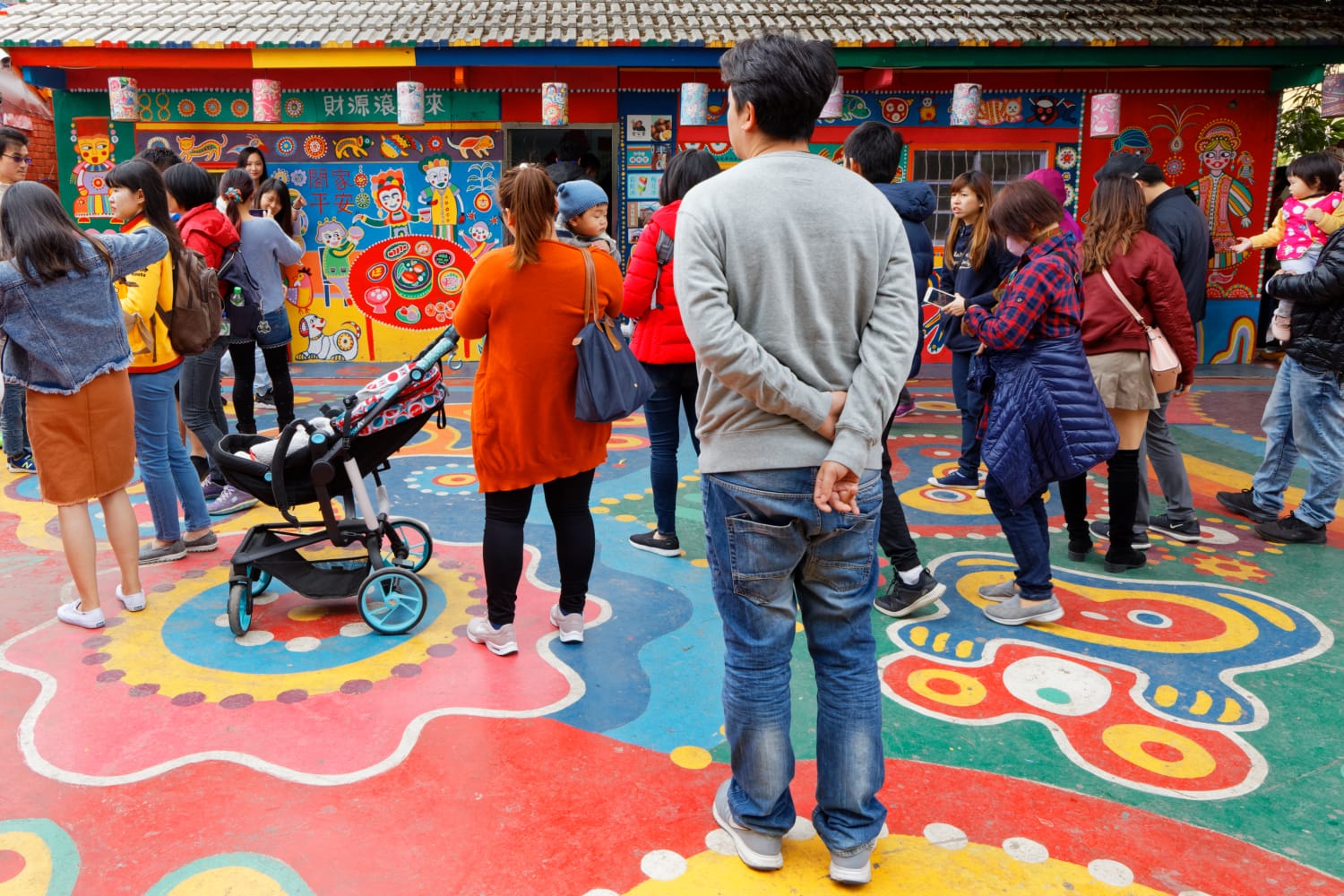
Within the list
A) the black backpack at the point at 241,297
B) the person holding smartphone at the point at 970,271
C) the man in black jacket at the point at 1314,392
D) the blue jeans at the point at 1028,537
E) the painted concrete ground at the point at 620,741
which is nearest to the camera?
the painted concrete ground at the point at 620,741

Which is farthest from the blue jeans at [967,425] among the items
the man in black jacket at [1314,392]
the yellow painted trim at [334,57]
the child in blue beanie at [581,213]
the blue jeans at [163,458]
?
the yellow painted trim at [334,57]

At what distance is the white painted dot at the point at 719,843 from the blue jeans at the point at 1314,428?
3.82 metres

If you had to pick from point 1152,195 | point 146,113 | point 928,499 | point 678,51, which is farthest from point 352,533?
point 146,113

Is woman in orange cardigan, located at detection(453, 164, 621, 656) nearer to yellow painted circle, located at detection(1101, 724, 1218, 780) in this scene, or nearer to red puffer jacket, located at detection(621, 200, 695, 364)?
red puffer jacket, located at detection(621, 200, 695, 364)

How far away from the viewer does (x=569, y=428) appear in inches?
135

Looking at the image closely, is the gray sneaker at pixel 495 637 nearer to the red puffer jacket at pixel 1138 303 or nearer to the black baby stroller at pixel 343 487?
the black baby stroller at pixel 343 487

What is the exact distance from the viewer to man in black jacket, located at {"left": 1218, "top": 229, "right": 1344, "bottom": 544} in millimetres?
4668

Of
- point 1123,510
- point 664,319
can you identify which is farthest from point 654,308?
Result: point 1123,510

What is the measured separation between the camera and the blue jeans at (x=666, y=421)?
4.42 m

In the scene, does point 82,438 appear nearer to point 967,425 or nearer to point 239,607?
point 239,607

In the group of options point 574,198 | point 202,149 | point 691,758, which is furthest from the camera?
point 202,149

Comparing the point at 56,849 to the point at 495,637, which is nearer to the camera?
the point at 56,849

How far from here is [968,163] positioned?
9.91m

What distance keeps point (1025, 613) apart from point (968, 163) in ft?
23.3
